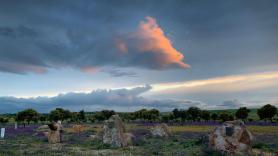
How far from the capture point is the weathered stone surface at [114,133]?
34625 millimetres

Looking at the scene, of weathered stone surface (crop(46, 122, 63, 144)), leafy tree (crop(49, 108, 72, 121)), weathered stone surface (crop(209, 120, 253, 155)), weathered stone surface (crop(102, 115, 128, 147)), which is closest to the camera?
weathered stone surface (crop(209, 120, 253, 155))

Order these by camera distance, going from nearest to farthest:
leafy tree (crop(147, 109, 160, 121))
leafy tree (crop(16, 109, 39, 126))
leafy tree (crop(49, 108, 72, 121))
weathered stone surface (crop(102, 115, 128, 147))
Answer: weathered stone surface (crop(102, 115, 128, 147)) < leafy tree (crop(16, 109, 39, 126)) < leafy tree (crop(49, 108, 72, 121)) < leafy tree (crop(147, 109, 160, 121))

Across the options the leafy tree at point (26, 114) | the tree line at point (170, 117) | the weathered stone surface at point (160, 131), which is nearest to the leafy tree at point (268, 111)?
the tree line at point (170, 117)

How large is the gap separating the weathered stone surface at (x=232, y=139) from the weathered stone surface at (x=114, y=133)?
1051 centimetres

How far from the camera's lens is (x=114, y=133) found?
116 ft

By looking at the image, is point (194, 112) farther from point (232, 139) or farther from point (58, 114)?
point (232, 139)

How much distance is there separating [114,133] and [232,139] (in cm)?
1366

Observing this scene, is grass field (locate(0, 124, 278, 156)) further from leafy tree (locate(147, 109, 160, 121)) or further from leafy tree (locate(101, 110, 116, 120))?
leafy tree (locate(101, 110, 116, 120))

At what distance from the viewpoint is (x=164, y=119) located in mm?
166250

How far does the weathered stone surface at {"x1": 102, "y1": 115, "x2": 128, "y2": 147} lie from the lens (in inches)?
1363

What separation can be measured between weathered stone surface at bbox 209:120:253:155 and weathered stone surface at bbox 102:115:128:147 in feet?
34.5

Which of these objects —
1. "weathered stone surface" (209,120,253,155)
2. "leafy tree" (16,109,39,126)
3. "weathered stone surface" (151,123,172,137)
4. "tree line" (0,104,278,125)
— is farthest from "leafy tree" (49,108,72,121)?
"weathered stone surface" (209,120,253,155)

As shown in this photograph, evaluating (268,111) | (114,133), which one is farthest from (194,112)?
(114,133)

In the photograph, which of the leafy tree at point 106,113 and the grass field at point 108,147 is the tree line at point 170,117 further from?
the grass field at point 108,147
